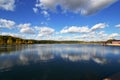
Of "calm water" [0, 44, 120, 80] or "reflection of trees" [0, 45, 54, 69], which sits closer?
"calm water" [0, 44, 120, 80]

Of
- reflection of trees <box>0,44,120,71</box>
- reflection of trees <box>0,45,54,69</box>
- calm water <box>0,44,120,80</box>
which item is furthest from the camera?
reflection of trees <box>0,44,120,71</box>

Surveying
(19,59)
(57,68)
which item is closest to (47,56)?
(19,59)

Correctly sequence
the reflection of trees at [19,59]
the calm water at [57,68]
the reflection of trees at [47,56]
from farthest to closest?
1. the reflection of trees at [47,56]
2. the reflection of trees at [19,59]
3. the calm water at [57,68]

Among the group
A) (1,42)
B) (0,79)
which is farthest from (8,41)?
(0,79)

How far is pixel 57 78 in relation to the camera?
56.1ft

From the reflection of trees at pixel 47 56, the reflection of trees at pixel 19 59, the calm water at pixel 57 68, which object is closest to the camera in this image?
the calm water at pixel 57 68

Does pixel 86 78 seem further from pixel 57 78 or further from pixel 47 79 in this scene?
pixel 47 79

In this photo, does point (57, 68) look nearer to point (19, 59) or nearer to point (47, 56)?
point (19, 59)

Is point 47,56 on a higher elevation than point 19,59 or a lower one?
lower

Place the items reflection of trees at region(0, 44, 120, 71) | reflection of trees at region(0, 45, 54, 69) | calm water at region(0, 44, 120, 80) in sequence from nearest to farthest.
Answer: calm water at region(0, 44, 120, 80), reflection of trees at region(0, 45, 54, 69), reflection of trees at region(0, 44, 120, 71)

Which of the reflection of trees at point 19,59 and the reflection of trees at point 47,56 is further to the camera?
the reflection of trees at point 47,56

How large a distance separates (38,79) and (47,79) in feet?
3.64

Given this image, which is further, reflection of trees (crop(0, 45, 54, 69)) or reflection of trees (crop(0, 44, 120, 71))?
reflection of trees (crop(0, 44, 120, 71))

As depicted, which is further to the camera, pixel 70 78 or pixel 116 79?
pixel 70 78
